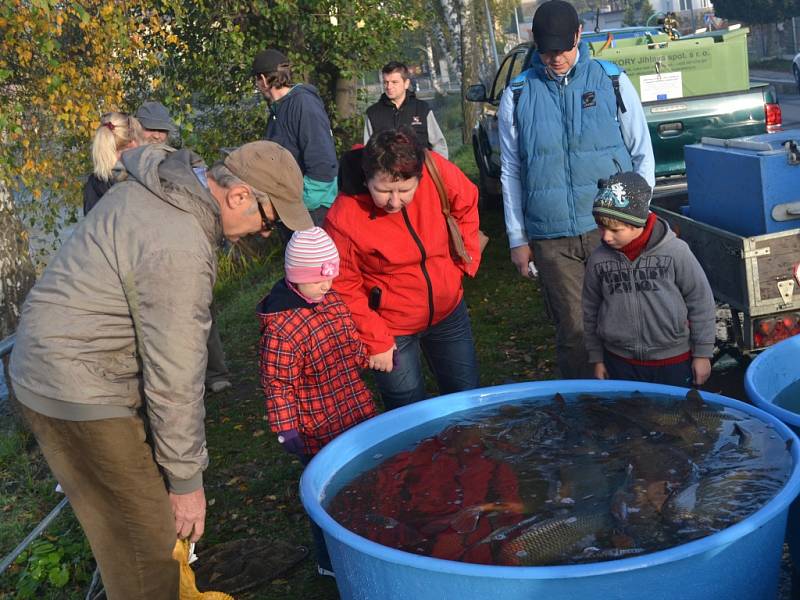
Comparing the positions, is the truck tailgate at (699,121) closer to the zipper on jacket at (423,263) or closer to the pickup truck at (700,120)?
the pickup truck at (700,120)

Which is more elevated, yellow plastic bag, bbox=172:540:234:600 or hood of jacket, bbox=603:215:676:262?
hood of jacket, bbox=603:215:676:262

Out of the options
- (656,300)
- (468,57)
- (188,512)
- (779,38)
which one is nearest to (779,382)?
(656,300)

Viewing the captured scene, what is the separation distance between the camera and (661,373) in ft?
14.7

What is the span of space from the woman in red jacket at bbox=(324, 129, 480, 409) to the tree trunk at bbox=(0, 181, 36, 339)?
4.15 meters

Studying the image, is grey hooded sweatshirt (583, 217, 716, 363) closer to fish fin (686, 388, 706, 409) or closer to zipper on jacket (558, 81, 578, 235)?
zipper on jacket (558, 81, 578, 235)

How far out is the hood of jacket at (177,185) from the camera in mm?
3143

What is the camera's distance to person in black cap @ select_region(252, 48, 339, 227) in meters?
6.90

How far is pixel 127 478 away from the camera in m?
3.39

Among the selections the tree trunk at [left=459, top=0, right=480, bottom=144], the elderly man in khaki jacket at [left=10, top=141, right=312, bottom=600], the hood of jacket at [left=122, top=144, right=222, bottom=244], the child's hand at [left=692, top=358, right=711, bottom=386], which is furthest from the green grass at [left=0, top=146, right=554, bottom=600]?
the tree trunk at [left=459, top=0, right=480, bottom=144]

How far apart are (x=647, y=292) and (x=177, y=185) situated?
7.30 ft

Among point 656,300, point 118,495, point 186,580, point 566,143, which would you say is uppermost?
point 566,143

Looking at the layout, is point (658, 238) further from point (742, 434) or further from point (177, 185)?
point (177, 185)

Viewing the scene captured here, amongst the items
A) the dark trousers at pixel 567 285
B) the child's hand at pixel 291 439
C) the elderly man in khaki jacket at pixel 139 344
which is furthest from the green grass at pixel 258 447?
the dark trousers at pixel 567 285

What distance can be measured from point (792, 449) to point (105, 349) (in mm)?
2234
